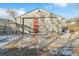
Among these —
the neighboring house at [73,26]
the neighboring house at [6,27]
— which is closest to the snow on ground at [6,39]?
the neighboring house at [6,27]

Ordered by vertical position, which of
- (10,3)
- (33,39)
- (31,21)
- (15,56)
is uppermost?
(10,3)

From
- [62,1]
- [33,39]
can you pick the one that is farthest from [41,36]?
[62,1]

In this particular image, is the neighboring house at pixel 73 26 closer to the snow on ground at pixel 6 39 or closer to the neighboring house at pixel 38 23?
the neighboring house at pixel 38 23

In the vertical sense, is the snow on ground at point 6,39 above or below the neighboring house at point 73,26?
below

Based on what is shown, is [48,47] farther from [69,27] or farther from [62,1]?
[62,1]

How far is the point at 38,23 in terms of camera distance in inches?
39.4

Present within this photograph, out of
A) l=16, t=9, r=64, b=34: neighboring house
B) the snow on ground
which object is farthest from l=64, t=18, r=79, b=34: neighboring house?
the snow on ground

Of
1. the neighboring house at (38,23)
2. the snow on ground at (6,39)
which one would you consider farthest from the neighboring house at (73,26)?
the snow on ground at (6,39)

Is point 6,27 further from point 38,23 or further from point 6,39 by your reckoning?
point 38,23

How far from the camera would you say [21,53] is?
3.28 ft

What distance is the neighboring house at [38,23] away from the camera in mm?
995

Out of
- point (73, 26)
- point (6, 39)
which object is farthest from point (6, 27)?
point (73, 26)

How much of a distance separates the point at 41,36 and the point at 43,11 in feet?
0.58

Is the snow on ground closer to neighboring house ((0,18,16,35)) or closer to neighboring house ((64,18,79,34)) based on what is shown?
neighboring house ((0,18,16,35))
